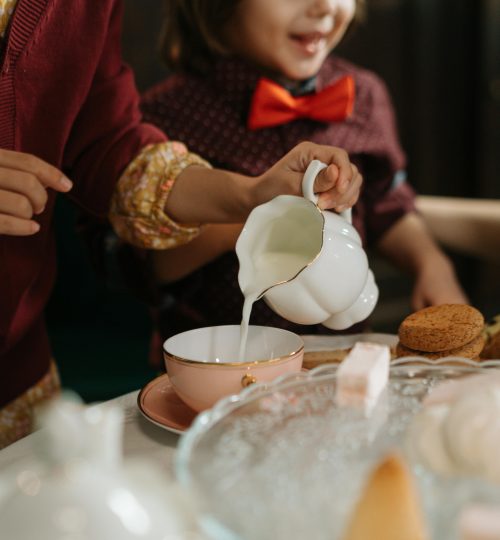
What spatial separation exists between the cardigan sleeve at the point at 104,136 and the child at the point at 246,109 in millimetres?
245

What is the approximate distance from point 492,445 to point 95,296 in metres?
1.60

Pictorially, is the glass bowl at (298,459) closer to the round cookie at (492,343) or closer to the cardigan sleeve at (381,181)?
the round cookie at (492,343)

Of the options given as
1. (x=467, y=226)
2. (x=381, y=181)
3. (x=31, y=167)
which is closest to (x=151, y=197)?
(x=31, y=167)

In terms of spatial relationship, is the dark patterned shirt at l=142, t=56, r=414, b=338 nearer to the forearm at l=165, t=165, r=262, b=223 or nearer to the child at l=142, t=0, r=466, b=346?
the child at l=142, t=0, r=466, b=346

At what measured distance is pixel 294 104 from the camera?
145 centimetres

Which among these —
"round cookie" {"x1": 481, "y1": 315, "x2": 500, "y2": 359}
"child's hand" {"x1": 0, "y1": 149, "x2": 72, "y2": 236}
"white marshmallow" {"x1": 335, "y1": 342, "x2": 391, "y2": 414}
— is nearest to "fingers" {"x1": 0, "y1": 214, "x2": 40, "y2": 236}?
"child's hand" {"x1": 0, "y1": 149, "x2": 72, "y2": 236}

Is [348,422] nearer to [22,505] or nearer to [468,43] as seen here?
[22,505]

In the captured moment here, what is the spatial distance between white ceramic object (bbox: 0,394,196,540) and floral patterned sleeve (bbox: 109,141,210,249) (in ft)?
2.29

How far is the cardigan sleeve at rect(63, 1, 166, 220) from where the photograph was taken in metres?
1.14

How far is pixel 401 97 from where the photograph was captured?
11.1 feet

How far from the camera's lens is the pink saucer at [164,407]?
77 centimetres

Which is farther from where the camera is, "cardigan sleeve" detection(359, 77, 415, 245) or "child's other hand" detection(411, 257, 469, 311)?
"cardigan sleeve" detection(359, 77, 415, 245)

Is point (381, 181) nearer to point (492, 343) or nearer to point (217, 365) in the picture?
point (492, 343)

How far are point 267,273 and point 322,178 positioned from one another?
0.45 ft
